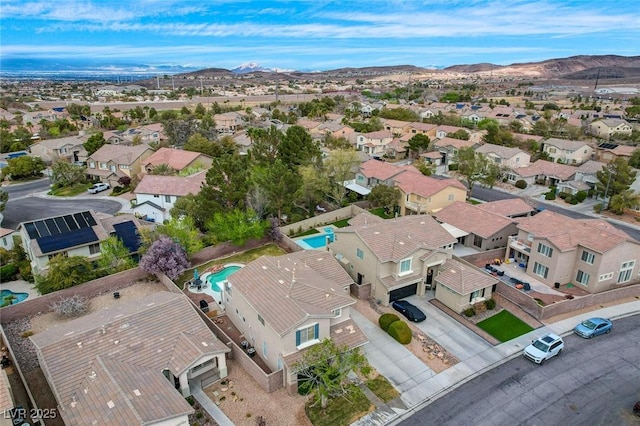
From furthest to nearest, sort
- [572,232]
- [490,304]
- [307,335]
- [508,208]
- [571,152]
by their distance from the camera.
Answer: [571,152]
[508,208]
[572,232]
[490,304]
[307,335]

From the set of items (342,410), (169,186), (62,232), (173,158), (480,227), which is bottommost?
(342,410)

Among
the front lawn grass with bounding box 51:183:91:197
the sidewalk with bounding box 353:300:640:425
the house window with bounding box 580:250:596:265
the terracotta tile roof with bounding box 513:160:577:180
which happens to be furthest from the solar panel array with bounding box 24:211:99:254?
the terracotta tile roof with bounding box 513:160:577:180

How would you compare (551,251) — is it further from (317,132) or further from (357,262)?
(317,132)

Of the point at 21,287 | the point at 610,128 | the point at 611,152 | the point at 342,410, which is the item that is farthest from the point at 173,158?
the point at 610,128

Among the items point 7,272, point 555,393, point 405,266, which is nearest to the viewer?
point 555,393

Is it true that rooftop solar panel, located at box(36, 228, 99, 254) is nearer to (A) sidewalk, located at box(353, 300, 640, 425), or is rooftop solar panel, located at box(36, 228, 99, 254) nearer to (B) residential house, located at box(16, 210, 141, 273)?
(B) residential house, located at box(16, 210, 141, 273)

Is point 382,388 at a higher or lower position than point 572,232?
lower

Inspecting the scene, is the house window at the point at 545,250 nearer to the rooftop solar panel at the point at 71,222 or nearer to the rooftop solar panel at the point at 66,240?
the rooftop solar panel at the point at 66,240

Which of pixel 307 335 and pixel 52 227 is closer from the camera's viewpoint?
pixel 307 335

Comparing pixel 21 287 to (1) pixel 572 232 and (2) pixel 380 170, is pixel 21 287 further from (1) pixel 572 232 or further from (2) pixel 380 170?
(1) pixel 572 232
